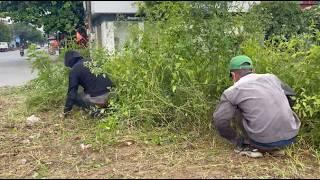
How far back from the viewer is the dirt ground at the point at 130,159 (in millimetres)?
3499

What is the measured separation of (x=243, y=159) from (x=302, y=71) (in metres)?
1.06

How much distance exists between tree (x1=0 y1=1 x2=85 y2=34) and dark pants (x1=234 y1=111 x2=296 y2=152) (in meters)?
17.1

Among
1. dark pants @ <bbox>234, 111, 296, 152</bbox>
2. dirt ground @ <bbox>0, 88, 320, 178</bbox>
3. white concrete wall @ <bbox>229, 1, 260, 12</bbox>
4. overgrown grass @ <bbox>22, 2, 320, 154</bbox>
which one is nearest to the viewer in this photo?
dirt ground @ <bbox>0, 88, 320, 178</bbox>

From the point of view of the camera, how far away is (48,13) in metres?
21.7

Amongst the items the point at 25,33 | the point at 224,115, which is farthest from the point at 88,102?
the point at 25,33

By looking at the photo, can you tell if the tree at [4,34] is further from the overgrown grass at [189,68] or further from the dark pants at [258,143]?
the dark pants at [258,143]

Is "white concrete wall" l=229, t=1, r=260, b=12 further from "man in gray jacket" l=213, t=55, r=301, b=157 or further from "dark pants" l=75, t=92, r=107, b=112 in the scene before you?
"dark pants" l=75, t=92, r=107, b=112

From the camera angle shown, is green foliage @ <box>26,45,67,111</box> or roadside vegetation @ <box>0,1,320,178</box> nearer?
roadside vegetation @ <box>0,1,320,178</box>

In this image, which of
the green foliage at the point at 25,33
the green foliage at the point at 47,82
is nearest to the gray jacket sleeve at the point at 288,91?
the green foliage at the point at 47,82

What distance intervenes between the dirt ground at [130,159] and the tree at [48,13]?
53.5 ft

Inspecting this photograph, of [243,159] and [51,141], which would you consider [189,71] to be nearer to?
[243,159]

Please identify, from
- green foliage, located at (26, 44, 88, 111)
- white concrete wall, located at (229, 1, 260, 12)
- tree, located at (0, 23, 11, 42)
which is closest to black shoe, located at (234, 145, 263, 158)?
white concrete wall, located at (229, 1, 260, 12)

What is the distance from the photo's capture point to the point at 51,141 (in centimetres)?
457

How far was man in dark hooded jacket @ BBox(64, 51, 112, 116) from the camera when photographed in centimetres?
561
